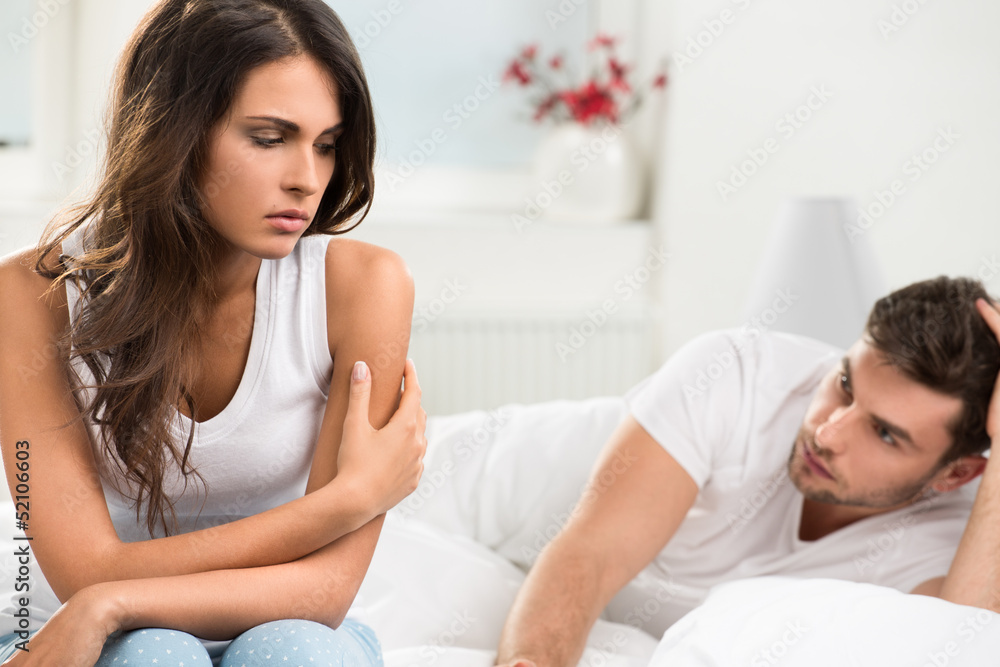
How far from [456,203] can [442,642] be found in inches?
71.8

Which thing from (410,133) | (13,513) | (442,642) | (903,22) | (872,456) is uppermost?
(903,22)

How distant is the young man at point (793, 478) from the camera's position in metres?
1.23

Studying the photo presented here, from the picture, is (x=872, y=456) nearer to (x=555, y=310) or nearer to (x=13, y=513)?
(x=13, y=513)

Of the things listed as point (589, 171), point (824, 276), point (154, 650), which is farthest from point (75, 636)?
point (589, 171)

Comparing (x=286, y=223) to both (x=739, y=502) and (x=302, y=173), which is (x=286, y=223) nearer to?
(x=302, y=173)

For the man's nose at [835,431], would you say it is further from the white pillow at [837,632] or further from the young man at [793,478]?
the white pillow at [837,632]

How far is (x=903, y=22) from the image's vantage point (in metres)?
2.16

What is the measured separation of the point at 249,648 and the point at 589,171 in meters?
2.06

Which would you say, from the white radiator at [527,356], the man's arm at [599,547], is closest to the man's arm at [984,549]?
the man's arm at [599,547]

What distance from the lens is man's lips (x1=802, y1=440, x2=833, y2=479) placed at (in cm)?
129

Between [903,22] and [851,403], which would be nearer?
[851,403]

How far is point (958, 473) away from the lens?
135 centimetres

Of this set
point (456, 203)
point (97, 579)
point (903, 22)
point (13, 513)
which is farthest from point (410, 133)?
point (97, 579)

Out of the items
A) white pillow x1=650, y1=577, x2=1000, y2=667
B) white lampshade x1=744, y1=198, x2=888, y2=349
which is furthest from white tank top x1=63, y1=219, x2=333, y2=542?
white lampshade x1=744, y1=198, x2=888, y2=349
